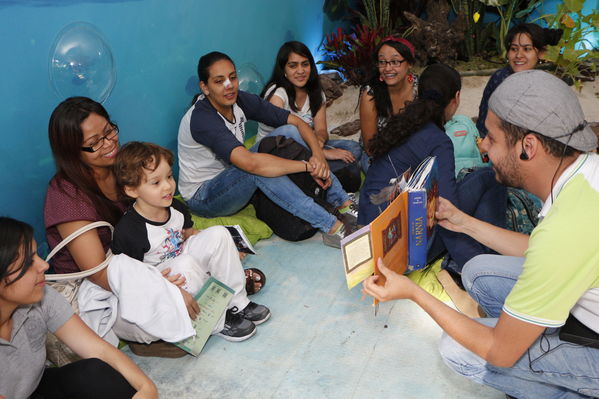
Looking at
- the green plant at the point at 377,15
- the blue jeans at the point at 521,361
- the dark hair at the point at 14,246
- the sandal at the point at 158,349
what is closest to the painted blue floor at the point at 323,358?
the sandal at the point at 158,349

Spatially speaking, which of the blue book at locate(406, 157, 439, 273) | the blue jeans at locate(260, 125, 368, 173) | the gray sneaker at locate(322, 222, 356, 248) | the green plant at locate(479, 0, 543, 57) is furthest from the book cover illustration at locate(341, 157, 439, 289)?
the green plant at locate(479, 0, 543, 57)

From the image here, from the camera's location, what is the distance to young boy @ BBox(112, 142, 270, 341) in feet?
7.54

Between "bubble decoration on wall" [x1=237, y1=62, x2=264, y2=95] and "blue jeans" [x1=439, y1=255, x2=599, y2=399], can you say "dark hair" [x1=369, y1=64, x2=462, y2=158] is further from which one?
"bubble decoration on wall" [x1=237, y1=62, x2=264, y2=95]

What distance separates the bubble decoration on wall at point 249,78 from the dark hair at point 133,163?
5.26 ft

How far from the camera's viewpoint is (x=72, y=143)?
2.25m

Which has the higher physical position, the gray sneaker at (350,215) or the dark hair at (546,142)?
the dark hair at (546,142)

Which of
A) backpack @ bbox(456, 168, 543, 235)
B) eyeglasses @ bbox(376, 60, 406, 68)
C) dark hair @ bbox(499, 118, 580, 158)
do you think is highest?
dark hair @ bbox(499, 118, 580, 158)

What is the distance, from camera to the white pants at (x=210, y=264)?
2.35 m

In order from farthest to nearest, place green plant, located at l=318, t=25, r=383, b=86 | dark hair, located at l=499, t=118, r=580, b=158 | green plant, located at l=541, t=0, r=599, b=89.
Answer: green plant, located at l=318, t=25, r=383, b=86, green plant, located at l=541, t=0, r=599, b=89, dark hair, located at l=499, t=118, r=580, b=158

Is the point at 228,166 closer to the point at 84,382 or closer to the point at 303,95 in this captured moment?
the point at 303,95

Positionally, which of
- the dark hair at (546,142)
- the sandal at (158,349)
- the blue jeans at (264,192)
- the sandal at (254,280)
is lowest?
the sandal at (158,349)

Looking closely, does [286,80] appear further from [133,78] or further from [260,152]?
[133,78]

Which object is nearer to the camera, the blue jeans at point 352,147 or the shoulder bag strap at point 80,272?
the shoulder bag strap at point 80,272

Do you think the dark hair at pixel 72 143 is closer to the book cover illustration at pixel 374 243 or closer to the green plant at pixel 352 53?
the book cover illustration at pixel 374 243
